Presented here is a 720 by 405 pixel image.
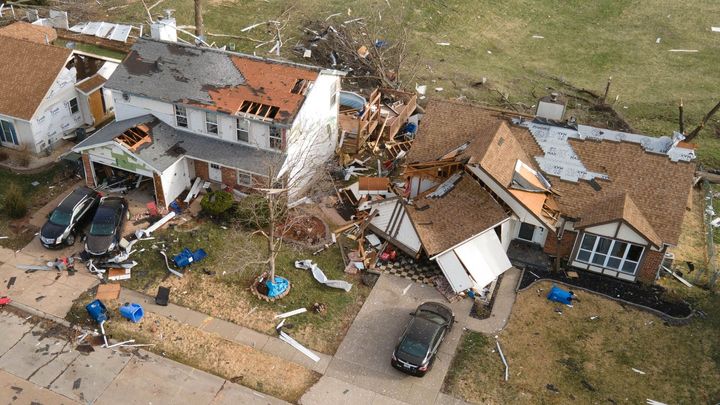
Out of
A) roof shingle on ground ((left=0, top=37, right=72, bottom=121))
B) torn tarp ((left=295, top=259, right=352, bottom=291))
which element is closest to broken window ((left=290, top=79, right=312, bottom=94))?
torn tarp ((left=295, top=259, right=352, bottom=291))

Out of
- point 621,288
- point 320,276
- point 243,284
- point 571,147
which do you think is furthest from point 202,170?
point 621,288

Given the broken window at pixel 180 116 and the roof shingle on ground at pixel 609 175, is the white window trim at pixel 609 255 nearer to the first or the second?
the roof shingle on ground at pixel 609 175

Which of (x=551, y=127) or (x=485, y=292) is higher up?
(x=551, y=127)

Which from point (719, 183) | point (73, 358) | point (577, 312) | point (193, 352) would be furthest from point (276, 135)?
point (719, 183)

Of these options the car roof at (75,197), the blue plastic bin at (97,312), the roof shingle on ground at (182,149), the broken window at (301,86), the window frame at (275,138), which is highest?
the broken window at (301,86)

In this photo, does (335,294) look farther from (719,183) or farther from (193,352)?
(719,183)

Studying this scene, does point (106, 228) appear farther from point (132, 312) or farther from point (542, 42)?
point (542, 42)

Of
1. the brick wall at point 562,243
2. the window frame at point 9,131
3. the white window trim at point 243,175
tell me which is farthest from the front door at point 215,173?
the brick wall at point 562,243

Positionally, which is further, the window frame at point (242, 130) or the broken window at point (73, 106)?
the broken window at point (73, 106)
